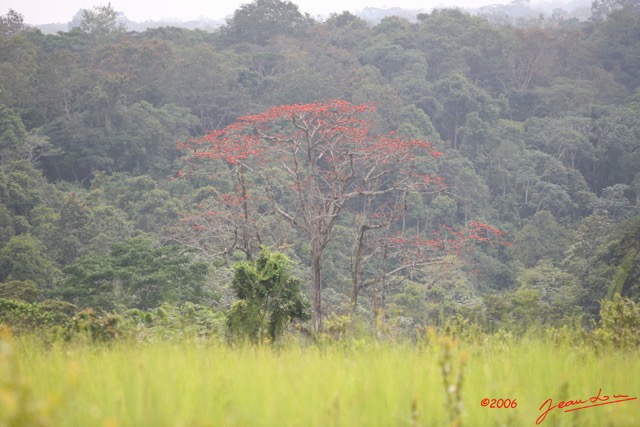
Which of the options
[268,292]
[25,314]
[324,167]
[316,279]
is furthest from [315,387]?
[324,167]

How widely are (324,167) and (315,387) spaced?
780 inches

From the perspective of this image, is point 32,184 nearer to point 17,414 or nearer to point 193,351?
point 193,351

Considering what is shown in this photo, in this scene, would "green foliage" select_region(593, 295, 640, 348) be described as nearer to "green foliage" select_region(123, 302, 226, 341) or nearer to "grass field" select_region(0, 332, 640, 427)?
"grass field" select_region(0, 332, 640, 427)

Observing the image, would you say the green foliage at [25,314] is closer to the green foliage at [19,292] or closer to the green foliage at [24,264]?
the green foliage at [19,292]

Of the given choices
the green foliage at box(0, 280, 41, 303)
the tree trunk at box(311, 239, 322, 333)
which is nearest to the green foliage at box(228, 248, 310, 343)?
the tree trunk at box(311, 239, 322, 333)

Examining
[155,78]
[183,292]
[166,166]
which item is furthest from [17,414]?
[155,78]

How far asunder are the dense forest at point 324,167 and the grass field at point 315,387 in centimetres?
204

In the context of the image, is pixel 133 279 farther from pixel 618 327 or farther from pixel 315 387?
pixel 315 387

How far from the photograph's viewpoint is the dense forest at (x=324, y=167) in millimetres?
10945

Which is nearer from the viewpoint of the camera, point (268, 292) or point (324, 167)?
point (268, 292)

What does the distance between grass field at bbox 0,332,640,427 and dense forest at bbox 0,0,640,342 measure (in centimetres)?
204

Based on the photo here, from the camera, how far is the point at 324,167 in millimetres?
22625

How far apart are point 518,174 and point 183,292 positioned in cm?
1730

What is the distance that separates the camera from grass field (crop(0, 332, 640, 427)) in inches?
98.6
